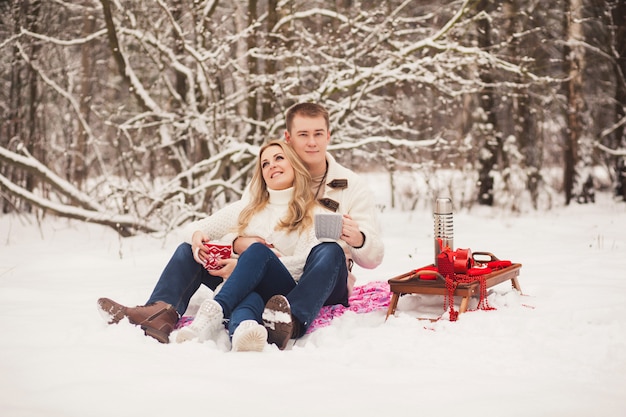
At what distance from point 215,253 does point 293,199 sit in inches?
20.8

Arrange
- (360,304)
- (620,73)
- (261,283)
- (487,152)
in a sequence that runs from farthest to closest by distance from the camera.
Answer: (487,152) < (620,73) < (360,304) < (261,283)

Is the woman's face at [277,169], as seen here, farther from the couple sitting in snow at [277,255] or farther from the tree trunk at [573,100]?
the tree trunk at [573,100]

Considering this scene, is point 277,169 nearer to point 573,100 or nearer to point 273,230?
point 273,230

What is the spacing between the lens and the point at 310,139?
3.60 m

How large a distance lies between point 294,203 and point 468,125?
9.15 metres

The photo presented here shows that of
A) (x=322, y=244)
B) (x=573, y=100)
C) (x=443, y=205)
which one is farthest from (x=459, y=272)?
(x=573, y=100)

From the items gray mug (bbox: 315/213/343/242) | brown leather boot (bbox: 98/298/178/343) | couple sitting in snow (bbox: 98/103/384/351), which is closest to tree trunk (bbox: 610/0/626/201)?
couple sitting in snow (bbox: 98/103/384/351)

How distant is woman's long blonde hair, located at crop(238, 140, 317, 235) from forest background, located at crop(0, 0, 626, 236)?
9.68ft

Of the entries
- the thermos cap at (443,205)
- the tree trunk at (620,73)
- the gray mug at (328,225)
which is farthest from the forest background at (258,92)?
the gray mug at (328,225)

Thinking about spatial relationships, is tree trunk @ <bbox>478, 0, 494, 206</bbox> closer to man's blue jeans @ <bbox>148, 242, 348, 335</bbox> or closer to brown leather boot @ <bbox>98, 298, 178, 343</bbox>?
man's blue jeans @ <bbox>148, 242, 348, 335</bbox>

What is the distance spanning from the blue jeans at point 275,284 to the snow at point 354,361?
0.16 m

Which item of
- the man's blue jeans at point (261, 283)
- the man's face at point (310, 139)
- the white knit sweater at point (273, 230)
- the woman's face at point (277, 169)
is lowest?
the man's blue jeans at point (261, 283)

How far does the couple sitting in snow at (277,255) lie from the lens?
9.35ft

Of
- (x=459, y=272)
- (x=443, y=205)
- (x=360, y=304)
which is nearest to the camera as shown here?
(x=459, y=272)
